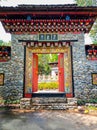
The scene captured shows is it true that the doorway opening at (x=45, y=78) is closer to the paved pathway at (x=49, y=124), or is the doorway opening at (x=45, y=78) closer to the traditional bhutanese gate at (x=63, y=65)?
the traditional bhutanese gate at (x=63, y=65)

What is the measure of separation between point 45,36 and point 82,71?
288 centimetres

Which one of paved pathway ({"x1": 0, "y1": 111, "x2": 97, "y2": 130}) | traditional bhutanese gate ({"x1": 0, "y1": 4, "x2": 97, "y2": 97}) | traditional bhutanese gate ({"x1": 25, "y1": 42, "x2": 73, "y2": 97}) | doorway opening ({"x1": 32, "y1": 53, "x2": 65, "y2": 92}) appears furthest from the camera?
doorway opening ({"x1": 32, "y1": 53, "x2": 65, "y2": 92})

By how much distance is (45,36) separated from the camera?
8.82m

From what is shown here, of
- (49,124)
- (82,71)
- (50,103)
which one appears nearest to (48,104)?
(50,103)

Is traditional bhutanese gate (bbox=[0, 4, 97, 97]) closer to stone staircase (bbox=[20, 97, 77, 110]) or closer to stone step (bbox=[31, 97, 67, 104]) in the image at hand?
stone step (bbox=[31, 97, 67, 104])

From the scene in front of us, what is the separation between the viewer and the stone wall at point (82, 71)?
27.7 feet

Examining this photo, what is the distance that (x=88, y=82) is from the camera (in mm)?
8531

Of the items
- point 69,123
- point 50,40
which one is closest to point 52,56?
point 50,40

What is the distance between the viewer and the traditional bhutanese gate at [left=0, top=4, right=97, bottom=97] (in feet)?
27.6

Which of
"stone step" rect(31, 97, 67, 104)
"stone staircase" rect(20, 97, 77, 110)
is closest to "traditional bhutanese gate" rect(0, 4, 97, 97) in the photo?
"stone step" rect(31, 97, 67, 104)

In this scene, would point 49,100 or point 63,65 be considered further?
point 63,65

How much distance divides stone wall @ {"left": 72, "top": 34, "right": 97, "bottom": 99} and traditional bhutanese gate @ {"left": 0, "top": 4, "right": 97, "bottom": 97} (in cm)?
6

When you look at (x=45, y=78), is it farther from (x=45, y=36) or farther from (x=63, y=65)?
(x=45, y=36)

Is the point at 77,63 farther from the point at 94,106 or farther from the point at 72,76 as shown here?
the point at 94,106
